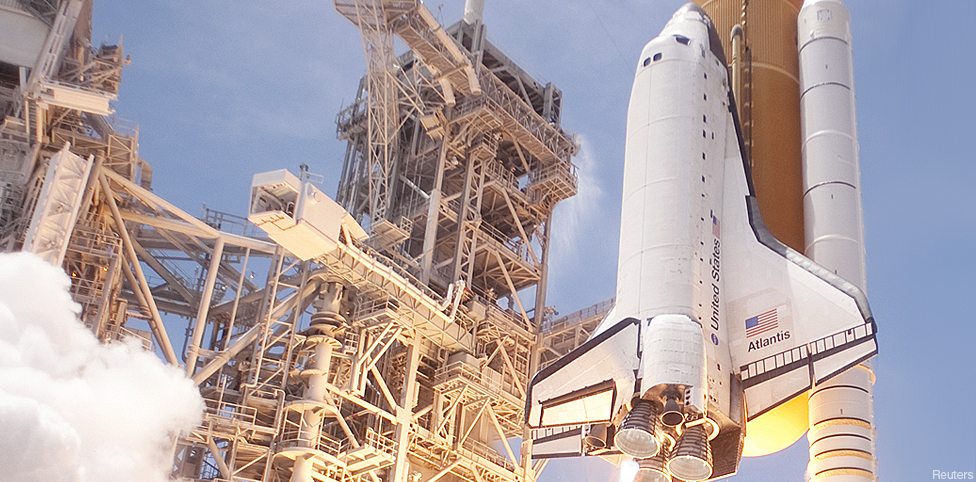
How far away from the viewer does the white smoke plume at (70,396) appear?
19.7 metres

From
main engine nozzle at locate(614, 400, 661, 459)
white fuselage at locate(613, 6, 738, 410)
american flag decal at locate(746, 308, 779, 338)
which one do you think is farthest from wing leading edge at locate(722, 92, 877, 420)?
main engine nozzle at locate(614, 400, 661, 459)

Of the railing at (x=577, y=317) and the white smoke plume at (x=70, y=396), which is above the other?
the railing at (x=577, y=317)

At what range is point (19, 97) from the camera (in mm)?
26469

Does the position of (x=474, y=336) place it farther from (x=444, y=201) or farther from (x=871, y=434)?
(x=871, y=434)

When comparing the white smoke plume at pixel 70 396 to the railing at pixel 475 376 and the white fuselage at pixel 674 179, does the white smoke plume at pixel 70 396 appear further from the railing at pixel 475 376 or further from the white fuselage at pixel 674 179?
the white fuselage at pixel 674 179

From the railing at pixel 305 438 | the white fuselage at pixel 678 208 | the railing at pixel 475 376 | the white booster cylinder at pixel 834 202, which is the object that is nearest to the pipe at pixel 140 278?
the railing at pixel 305 438

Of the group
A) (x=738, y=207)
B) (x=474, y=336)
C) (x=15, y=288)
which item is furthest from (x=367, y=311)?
(x=738, y=207)

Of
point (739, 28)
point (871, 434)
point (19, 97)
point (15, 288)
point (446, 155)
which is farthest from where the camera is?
point (446, 155)

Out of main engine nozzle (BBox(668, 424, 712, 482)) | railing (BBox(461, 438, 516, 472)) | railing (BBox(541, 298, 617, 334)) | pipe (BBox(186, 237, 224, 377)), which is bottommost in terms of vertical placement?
main engine nozzle (BBox(668, 424, 712, 482))

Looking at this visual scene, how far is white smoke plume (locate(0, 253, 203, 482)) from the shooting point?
19.7 metres

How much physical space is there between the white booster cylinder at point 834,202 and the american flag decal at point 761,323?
49.0 inches

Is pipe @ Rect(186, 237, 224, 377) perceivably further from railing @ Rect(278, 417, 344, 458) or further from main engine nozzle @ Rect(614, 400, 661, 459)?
main engine nozzle @ Rect(614, 400, 661, 459)

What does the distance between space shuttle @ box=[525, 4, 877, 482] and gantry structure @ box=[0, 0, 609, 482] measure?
7.69 metres

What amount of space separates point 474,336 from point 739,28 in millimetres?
10469
